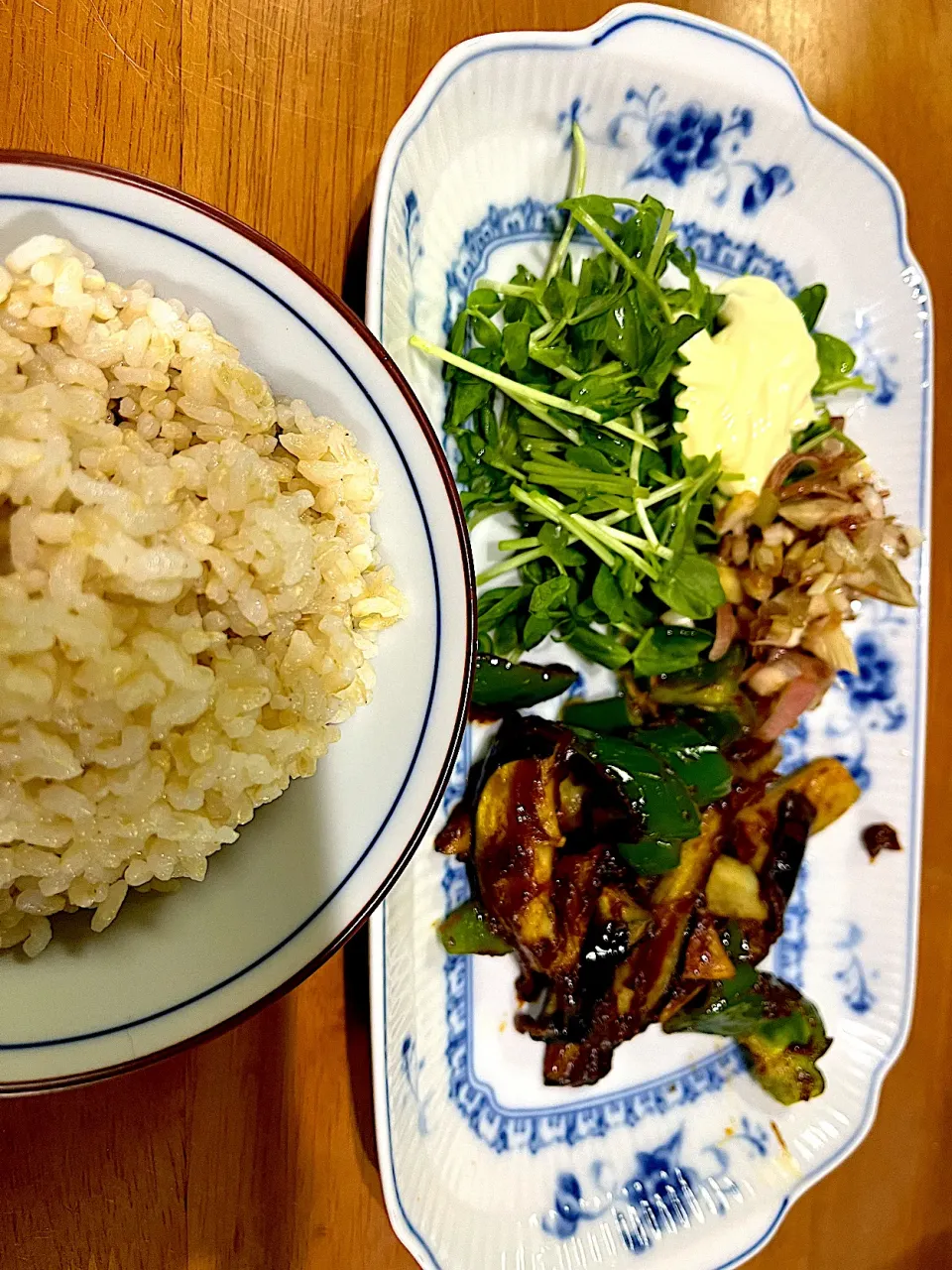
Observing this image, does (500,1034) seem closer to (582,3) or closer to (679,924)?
(679,924)

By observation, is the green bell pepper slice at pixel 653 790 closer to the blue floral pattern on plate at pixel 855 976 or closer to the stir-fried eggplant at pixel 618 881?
the stir-fried eggplant at pixel 618 881

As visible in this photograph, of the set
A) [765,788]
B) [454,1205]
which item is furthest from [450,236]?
[454,1205]

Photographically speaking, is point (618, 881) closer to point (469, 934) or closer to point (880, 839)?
point (469, 934)

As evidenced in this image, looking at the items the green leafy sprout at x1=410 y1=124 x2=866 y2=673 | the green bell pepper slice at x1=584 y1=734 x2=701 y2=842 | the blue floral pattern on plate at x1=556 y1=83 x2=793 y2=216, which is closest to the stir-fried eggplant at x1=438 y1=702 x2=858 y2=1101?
the green bell pepper slice at x1=584 y1=734 x2=701 y2=842

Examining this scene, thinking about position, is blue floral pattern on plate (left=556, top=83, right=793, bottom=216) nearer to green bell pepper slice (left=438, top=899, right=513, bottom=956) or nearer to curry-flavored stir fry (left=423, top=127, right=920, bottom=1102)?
curry-flavored stir fry (left=423, top=127, right=920, bottom=1102)

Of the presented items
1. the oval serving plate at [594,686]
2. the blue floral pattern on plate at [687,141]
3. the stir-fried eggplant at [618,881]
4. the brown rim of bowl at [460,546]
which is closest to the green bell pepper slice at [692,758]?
the stir-fried eggplant at [618,881]
